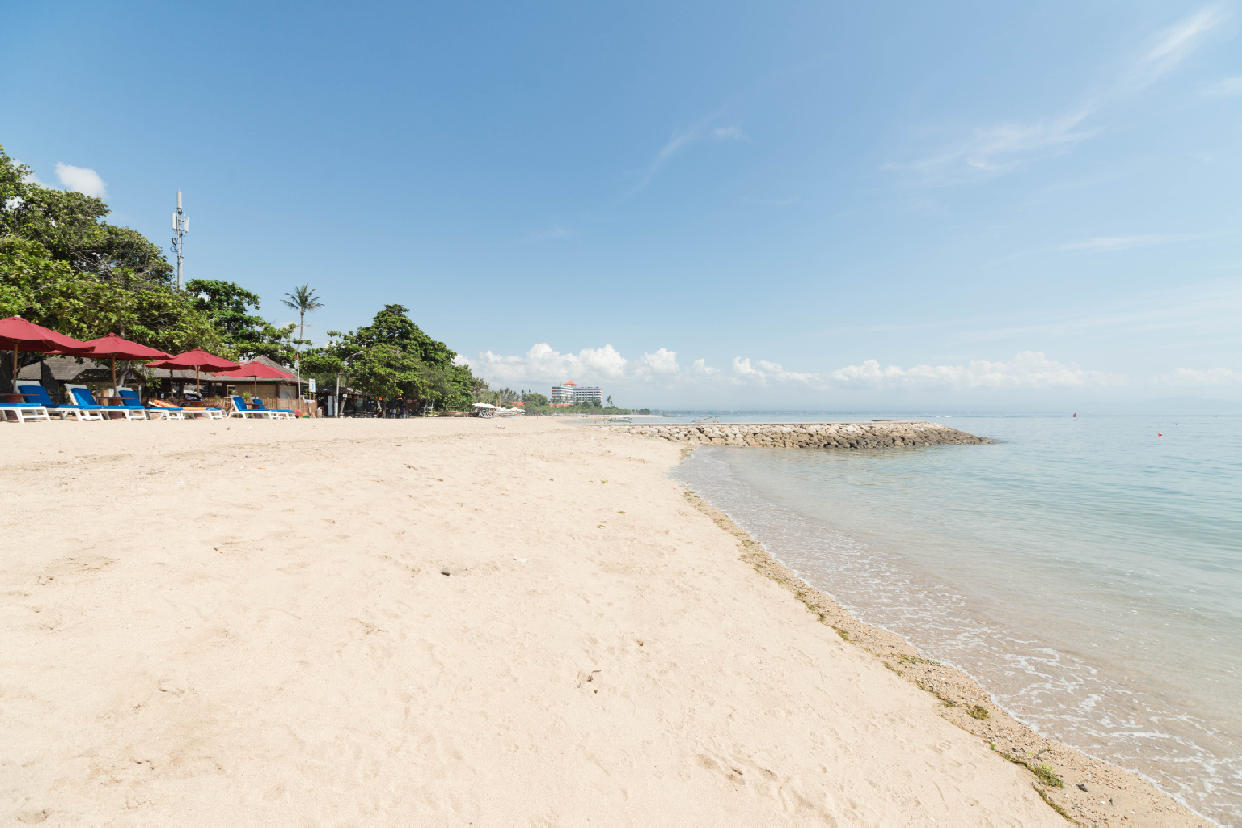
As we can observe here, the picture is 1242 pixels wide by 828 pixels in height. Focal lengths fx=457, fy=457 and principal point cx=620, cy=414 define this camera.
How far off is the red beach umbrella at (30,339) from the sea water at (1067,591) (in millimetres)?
21145

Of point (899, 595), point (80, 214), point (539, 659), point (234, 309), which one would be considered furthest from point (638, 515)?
point (234, 309)

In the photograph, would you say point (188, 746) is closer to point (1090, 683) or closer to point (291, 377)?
point (1090, 683)

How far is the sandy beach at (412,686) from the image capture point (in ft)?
7.02

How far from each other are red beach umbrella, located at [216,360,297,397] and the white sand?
33331mm

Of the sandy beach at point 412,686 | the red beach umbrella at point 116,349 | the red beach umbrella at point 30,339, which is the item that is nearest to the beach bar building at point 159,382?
the red beach umbrella at point 116,349

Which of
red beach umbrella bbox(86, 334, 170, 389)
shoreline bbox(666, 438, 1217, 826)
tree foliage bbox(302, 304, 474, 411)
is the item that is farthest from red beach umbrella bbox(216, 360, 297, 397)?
shoreline bbox(666, 438, 1217, 826)

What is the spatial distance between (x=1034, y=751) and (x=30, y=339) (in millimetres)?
24457

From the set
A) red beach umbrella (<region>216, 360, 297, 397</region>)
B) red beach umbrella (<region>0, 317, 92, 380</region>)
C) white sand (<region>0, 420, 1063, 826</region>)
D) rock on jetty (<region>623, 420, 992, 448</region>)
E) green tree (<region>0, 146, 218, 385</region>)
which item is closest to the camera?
white sand (<region>0, 420, 1063, 826</region>)

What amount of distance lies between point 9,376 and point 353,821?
3599cm

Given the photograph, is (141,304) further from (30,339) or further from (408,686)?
(408,686)

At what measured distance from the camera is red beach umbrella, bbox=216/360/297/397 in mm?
32875

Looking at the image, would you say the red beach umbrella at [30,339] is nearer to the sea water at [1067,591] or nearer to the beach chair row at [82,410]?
the beach chair row at [82,410]

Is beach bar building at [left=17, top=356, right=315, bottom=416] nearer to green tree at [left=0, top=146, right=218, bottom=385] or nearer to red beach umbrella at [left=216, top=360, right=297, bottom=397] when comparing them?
red beach umbrella at [left=216, top=360, right=297, bottom=397]

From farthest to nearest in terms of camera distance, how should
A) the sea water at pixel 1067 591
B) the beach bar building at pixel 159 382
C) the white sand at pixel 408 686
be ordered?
the beach bar building at pixel 159 382, the sea water at pixel 1067 591, the white sand at pixel 408 686
